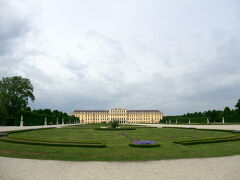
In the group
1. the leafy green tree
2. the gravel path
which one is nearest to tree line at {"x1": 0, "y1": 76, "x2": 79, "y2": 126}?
the gravel path

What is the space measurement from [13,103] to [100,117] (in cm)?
10489

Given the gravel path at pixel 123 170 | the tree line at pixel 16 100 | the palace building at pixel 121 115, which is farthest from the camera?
the palace building at pixel 121 115

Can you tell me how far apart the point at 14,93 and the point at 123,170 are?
43.4 meters

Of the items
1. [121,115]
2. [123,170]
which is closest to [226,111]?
[123,170]

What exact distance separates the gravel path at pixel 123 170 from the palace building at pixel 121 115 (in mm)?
130104

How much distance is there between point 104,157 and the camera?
8.18 meters

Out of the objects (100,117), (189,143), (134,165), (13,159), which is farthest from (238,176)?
(100,117)

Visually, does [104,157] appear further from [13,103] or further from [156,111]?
[156,111]

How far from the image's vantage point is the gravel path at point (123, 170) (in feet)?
18.3

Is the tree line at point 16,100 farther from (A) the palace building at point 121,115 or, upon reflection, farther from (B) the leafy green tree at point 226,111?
(A) the palace building at point 121,115

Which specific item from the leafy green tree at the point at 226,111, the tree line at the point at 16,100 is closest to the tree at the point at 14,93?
the tree line at the point at 16,100

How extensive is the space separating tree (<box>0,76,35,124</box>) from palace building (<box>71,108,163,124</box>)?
95188 millimetres

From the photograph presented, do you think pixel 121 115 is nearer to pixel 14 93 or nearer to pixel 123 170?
pixel 14 93

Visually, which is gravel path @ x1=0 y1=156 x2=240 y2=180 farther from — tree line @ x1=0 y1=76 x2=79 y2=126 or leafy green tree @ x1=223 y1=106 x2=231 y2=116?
leafy green tree @ x1=223 y1=106 x2=231 y2=116
